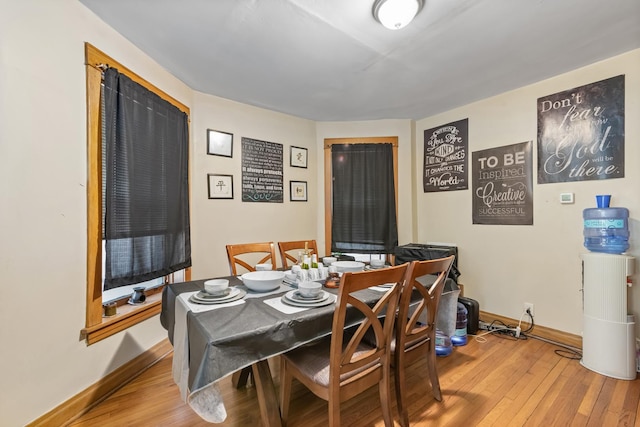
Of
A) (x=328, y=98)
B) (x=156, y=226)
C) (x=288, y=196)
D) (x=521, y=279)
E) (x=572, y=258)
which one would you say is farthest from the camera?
(x=288, y=196)

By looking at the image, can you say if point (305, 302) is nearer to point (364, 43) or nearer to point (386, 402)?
point (386, 402)

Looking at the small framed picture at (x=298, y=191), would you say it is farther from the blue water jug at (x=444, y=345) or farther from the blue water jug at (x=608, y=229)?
the blue water jug at (x=608, y=229)

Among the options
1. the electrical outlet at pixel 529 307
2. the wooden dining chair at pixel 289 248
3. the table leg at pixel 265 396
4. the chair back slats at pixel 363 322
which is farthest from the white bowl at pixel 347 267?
the electrical outlet at pixel 529 307

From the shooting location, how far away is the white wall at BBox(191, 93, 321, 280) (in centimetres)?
284

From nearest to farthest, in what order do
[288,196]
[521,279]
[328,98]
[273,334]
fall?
[273,334], [521,279], [328,98], [288,196]

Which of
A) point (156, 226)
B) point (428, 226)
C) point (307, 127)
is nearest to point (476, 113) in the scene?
point (428, 226)

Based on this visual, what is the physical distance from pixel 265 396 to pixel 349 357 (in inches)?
18.3

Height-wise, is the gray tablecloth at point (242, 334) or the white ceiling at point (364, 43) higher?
the white ceiling at point (364, 43)

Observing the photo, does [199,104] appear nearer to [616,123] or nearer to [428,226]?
[428,226]

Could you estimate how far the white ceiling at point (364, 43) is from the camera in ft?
5.44

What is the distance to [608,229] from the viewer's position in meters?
2.11

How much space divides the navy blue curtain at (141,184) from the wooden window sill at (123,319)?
25 centimetres

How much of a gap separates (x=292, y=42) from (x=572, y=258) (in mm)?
3008

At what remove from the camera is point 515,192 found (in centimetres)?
275
